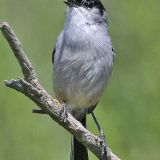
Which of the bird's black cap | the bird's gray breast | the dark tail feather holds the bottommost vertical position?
the dark tail feather

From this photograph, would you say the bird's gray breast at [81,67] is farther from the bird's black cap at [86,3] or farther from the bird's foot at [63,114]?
the bird's foot at [63,114]

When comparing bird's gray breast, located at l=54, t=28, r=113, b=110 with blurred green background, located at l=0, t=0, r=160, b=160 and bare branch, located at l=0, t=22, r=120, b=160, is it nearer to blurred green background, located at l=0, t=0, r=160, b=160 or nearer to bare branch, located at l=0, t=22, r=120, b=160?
bare branch, located at l=0, t=22, r=120, b=160

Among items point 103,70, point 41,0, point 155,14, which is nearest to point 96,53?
point 103,70

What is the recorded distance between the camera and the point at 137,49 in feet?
26.6

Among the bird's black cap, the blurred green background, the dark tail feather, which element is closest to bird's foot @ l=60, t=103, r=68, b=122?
the dark tail feather

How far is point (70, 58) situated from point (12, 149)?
128 centimetres

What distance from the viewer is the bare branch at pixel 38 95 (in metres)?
5.43

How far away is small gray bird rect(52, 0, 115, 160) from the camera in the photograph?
20.9 ft

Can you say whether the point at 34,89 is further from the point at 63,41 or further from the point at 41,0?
the point at 41,0

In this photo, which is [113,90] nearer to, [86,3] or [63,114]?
[86,3]

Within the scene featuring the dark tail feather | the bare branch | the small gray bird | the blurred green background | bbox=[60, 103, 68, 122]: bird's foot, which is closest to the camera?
the bare branch

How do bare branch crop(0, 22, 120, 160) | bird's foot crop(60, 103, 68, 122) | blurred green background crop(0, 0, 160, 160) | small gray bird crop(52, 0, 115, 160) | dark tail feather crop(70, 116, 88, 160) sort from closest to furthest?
bare branch crop(0, 22, 120, 160) → bird's foot crop(60, 103, 68, 122) → small gray bird crop(52, 0, 115, 160) → dark tail feather crop(70, 116, 88, 160) → blurred green background crop(0, 0, 160, 160)

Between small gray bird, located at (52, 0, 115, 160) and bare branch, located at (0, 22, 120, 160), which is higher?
small gray bird, located at (52, 0, 115, 160)

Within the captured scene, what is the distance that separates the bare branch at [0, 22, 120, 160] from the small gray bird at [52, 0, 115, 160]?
0.49 meters
